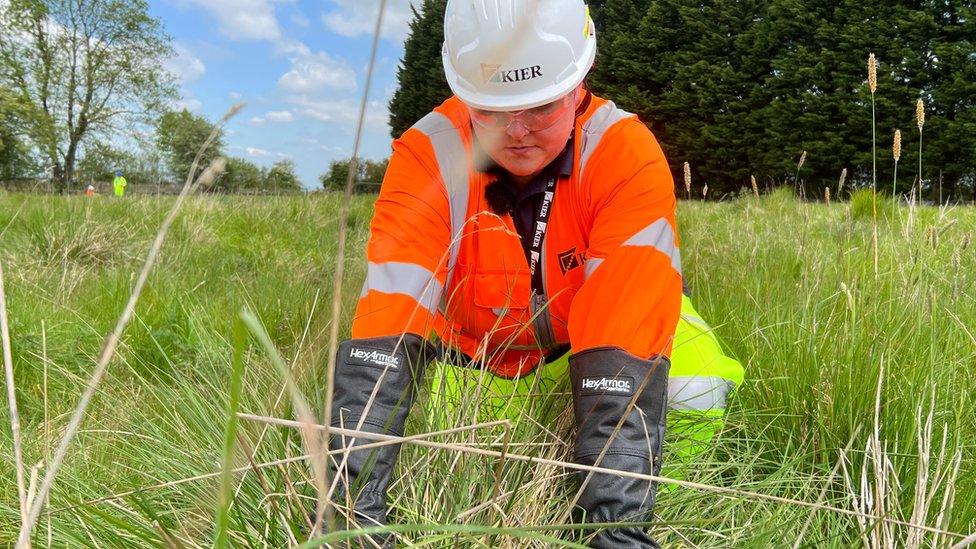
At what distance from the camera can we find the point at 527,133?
202 centimetres

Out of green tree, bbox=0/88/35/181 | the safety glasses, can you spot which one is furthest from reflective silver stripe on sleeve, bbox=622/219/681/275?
green tree, bbox=0/88/35/181

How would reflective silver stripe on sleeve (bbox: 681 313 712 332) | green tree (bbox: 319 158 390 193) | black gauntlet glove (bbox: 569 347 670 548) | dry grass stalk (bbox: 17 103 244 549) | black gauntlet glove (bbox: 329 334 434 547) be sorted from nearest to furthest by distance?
dry grass stalk (bbox: 17 103 244 549) < green tree (bbox: 319 158 390 193) < black gauntlet glove (bbox: 569 347 670 548) < black gauntlet glove (bbox: 329 334 434 547) < reflective silver stripe on sleeve (bbox: 681 313 712 332)

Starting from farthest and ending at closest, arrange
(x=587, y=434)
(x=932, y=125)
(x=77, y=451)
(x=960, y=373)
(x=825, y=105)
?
(x=825, y=105), (x=932, y=125), (x=960, y=373), (x=77, y=451), (x=587, y=434)

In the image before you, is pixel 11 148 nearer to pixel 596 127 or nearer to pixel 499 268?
pixel 499 268

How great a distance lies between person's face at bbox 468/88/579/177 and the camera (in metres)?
2.01

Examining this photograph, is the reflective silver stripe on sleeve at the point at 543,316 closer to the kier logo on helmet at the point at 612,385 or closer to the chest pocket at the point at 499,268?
the chest pocket at the point at 499,268

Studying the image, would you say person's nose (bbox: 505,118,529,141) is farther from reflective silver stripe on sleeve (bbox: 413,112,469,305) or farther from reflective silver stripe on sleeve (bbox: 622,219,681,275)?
reflective silver stripe on sleeve (bbox: 622,219,681,275)

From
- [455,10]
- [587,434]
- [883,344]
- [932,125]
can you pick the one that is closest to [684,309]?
[883,344]

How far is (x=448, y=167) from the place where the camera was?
216 centimetres

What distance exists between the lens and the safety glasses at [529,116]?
1999 millimetres

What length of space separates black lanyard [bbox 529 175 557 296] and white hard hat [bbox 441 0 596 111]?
1.05 ft

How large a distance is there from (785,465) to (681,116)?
A: 20833 mm

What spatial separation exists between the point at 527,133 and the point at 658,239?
1.66 feet

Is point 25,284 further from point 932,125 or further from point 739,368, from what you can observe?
point 932,125
